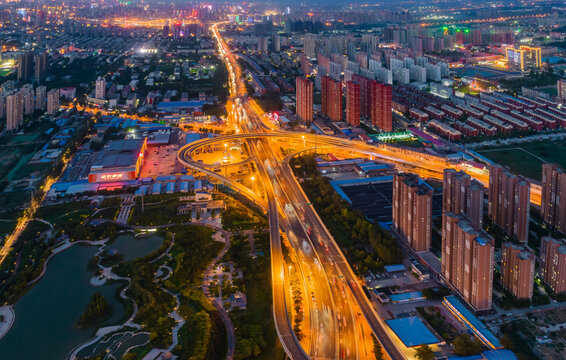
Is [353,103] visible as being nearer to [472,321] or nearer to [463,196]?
[463,196]

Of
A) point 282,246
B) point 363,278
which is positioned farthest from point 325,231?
point 363,278

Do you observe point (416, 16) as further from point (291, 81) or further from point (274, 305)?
point (274, 305)

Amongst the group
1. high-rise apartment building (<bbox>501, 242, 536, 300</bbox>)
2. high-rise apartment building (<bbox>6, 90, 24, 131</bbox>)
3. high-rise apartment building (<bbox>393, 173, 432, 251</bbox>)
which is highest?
high-rise apartment building (<bbox>6, 90, 24, 131</bbox>)

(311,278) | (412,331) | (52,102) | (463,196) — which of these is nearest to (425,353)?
(412,331)

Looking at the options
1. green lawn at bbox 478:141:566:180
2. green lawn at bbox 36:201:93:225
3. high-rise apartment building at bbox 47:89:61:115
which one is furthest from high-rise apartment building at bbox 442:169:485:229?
high-rise apartment building at bbox 47:89:61:115

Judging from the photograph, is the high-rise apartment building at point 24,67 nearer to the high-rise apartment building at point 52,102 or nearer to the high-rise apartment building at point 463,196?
the high-rise apartment building at point 52,102

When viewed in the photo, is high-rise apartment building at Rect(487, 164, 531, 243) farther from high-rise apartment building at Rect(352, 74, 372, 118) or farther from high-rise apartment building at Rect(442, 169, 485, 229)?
high-rise apartment building at Rect(352, 74, 372, 118)
